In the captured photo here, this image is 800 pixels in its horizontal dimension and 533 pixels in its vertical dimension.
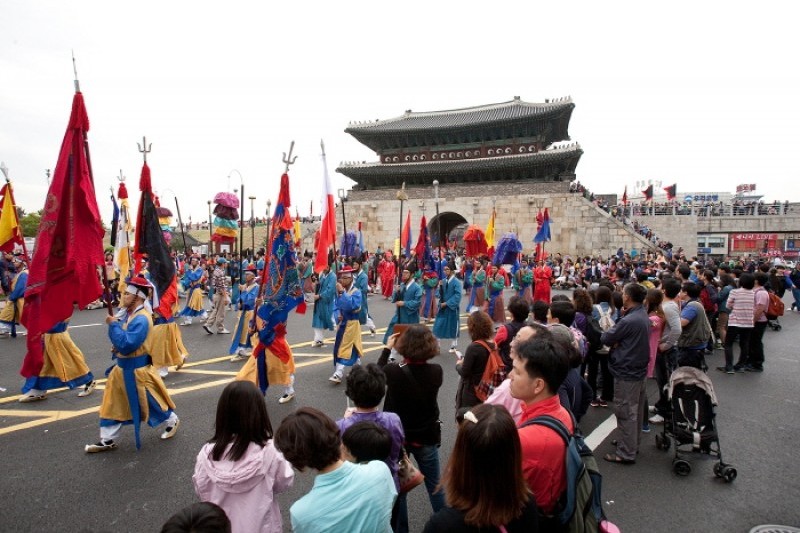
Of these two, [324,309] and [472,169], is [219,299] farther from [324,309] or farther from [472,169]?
[472,169]

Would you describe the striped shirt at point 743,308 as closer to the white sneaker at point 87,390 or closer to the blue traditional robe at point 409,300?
the blue traditional robe at point 409,300

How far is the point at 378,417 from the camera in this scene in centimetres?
258

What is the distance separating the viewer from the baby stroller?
4.14 meters

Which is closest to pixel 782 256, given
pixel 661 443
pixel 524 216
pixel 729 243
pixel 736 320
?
pixel 729 243

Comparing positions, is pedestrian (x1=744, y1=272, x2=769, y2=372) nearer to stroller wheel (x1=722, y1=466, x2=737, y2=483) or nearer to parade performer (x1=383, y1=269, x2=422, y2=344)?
stroller wheel (x1=722, y1=466, x2=737, y2=483)

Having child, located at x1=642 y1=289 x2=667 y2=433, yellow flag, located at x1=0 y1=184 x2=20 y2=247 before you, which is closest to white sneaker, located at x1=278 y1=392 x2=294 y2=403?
child, located at x1=642 y1=289 x2=667 y2=433

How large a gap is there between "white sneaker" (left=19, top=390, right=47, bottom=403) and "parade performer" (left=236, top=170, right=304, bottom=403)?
2.95 metres

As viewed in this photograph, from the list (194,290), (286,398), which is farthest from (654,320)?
(194,290)

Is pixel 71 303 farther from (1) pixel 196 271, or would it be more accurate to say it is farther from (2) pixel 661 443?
(1) pixel 196 271

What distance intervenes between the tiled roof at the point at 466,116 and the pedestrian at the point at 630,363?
2731cm

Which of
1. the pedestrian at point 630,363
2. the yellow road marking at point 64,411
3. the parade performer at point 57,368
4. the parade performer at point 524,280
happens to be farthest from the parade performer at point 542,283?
the parade performer at point 57,368

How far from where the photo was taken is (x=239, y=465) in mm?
2244

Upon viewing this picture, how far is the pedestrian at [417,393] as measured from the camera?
3004mm

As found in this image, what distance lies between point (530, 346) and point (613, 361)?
2641 mm
